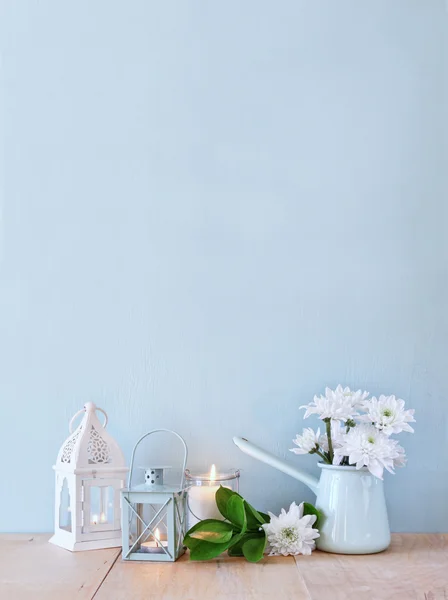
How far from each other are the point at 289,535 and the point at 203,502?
163mm

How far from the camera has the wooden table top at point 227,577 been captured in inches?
34.8

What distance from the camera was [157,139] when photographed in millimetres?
1325

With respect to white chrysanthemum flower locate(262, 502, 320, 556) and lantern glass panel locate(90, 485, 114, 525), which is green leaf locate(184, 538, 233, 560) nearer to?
white chrysanthemum flower locate(262, 502, 320, 556)

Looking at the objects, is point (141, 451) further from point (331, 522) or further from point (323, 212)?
point (323, 212)

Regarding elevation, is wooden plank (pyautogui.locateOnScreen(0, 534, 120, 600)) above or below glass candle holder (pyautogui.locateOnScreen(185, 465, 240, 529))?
below

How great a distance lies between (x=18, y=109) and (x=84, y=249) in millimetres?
315

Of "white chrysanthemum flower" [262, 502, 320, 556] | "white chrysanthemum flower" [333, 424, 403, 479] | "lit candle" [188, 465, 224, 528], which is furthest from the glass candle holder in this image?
"white chrysanthemum flower" [333, 424, 403, 479]

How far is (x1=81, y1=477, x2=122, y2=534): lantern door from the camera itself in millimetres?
1124

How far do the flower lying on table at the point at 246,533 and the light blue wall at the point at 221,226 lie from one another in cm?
17


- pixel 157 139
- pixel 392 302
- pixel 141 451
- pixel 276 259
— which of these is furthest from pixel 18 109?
pixel 392 302

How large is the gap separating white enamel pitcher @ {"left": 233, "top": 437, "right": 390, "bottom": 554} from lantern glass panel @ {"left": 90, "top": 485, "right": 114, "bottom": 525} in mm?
362

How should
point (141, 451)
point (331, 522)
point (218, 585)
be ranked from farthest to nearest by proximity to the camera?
1. point (141, 451)
2. point (331, 522)
3. point (218, 585)

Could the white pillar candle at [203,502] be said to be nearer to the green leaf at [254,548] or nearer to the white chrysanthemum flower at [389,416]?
the green leaf at [254,548]

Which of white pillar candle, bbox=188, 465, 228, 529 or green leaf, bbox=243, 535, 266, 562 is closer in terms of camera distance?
green leaf, bbox=243, 535, 266, 562
